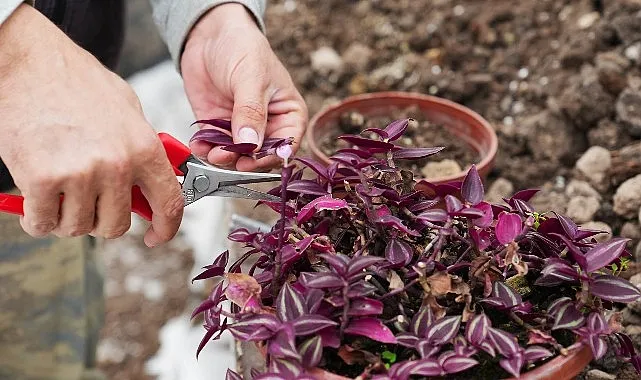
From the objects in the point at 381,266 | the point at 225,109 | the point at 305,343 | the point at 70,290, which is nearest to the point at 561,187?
the point at 225,109

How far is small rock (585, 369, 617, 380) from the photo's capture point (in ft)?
3.73

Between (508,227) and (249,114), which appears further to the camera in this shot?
(249,114)

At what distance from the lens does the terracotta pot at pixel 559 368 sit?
0.90 metres

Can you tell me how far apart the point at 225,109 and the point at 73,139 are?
55 centimetres

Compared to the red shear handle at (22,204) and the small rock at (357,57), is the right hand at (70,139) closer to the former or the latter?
the red shear handle at (22,204)

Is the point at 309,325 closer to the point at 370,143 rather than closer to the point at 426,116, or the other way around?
the point at 370,143

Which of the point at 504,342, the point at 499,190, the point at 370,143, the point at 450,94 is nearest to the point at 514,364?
the point at 504,342

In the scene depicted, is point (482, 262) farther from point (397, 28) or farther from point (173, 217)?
point (397, 28)

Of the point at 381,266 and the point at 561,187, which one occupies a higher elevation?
the point at 381,266

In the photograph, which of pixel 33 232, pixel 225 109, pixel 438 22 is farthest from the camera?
pixel 438 22

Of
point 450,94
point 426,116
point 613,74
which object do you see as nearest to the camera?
point 613,74

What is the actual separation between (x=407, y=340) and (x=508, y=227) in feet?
0.60

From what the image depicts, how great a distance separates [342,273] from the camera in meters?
0.91

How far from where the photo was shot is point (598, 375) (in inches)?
44.9
